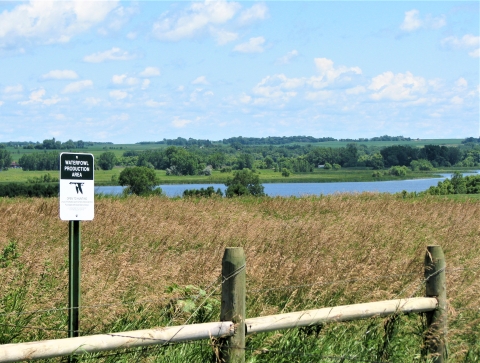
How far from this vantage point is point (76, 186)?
5281 mm

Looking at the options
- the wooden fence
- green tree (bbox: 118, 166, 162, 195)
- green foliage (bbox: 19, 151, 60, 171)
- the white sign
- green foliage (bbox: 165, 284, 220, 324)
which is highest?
green foliage (bbox: 19, 151, 60, 171)

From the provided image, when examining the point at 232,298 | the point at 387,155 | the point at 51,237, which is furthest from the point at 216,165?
the point at 232,298

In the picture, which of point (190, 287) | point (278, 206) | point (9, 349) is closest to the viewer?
point (9, 349)

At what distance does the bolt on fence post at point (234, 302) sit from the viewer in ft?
15.8

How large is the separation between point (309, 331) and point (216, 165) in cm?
9629

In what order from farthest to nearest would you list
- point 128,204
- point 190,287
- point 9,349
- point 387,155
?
1. point 387,155
2. point 128,204
3. point 190,287
4. point 9,349

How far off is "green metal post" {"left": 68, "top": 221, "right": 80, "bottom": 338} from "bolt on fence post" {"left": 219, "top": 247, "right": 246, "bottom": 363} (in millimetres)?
1355

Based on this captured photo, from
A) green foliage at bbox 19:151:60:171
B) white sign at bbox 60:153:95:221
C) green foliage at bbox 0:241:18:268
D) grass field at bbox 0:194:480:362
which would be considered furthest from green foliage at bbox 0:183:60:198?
green foliage at bbox 19:151:60:171

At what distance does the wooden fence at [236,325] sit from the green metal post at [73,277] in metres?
1.06

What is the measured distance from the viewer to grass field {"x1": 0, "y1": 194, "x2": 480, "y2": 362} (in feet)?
19.7

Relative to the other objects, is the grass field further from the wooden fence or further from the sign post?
the sign post

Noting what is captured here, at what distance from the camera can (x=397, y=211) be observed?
17594mm

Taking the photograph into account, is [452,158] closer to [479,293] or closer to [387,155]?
[387,155]

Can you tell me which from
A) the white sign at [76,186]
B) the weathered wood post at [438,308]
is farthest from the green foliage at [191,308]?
the weathered wood post at [438,308]
